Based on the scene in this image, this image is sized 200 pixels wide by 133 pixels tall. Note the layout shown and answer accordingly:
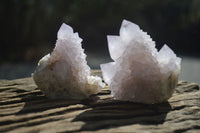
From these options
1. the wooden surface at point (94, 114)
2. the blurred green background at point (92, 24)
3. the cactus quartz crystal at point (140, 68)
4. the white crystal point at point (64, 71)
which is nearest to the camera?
the wooden surface at point (94, 114)

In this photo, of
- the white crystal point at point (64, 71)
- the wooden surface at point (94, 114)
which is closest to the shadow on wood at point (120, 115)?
the wooden surface at point (94, 114)

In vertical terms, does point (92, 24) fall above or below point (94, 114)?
above

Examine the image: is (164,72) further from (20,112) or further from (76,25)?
(76,25)

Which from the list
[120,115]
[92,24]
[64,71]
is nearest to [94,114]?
[120,115]

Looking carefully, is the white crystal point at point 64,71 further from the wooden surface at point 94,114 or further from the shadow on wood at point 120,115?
the shadow on wood at point 120,115

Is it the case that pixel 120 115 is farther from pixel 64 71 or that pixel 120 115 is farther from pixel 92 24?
pixel 92 24

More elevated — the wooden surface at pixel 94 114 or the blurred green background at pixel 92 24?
the blurred green background at pixel 92 24

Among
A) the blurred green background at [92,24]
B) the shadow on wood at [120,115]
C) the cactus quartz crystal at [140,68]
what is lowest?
the shadow on wood at [120,115]

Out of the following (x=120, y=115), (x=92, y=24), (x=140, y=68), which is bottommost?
(x=120, y=115)
